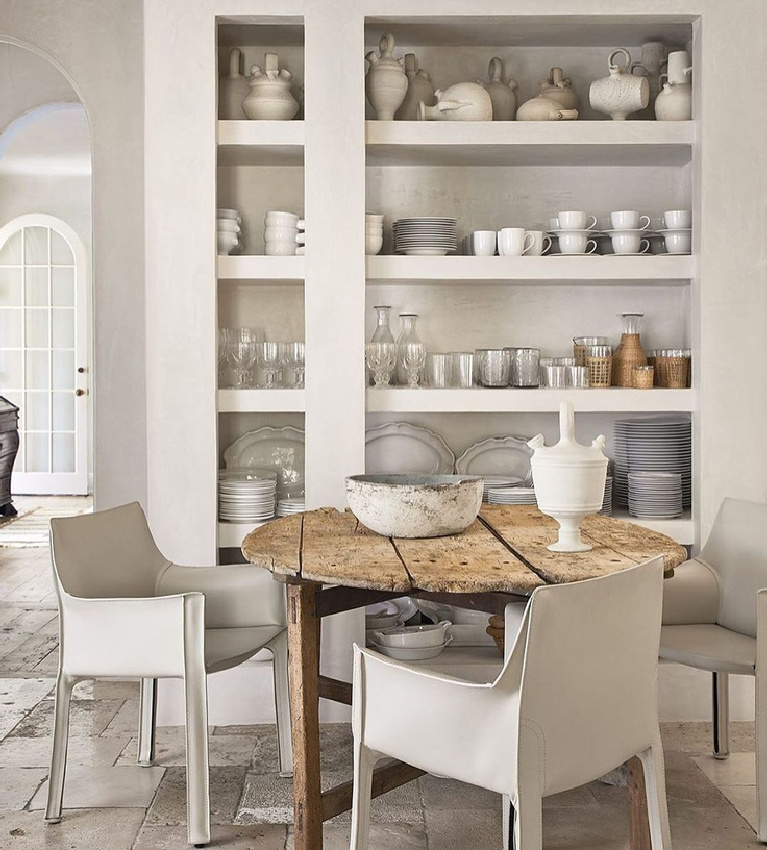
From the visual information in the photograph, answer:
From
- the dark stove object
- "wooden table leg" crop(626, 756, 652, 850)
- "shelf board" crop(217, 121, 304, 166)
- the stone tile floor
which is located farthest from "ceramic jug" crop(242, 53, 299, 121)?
the dark stove object

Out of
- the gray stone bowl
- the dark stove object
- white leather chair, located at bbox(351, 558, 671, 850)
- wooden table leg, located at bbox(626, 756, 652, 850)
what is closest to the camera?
white leather chair, located at bbox(351, 558, 671, 850)

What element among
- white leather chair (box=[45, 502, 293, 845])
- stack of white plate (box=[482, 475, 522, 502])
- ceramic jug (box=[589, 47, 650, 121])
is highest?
ceramic jug (box=[589, 47, 650, 121])

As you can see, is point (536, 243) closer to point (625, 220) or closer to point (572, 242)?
point (572, 242)

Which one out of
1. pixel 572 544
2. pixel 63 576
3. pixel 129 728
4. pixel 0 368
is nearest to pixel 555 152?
pixel 572 544

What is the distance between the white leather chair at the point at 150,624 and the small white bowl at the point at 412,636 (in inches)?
19.1

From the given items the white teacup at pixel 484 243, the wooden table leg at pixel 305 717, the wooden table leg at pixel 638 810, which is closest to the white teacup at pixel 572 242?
the white teacup at pixel 484 243

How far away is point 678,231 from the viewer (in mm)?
3570

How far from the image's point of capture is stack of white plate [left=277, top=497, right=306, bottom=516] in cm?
362

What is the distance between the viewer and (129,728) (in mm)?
3395

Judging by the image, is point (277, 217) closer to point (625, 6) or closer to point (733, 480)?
point (625, 6)

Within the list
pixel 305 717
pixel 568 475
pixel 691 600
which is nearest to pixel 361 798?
pixel 305 717

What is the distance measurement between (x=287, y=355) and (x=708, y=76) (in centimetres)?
175

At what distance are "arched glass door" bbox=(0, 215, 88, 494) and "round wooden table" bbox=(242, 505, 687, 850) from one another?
6.99 metres

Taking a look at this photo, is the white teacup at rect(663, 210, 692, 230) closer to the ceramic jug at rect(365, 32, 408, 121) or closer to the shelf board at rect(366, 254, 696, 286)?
the shelf board at rect(366, 254, 696, 286)
